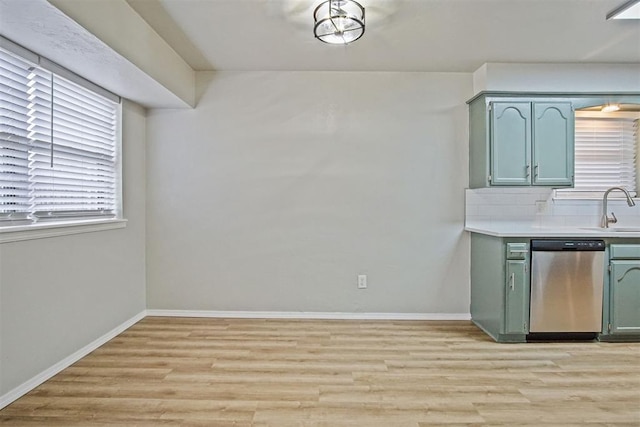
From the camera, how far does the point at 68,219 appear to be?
9.05 ft

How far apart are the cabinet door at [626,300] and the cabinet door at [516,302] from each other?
751mm

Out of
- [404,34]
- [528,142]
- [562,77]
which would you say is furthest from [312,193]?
[562,77]

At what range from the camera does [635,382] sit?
2.44m

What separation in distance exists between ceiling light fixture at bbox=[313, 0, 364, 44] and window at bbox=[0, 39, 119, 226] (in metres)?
1.88

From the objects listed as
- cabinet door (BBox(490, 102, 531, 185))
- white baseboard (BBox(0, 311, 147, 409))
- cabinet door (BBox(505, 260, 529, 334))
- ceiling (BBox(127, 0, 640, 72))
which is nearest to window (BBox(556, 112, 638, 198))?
ceiling (BBox(127, 0, 640, 72))

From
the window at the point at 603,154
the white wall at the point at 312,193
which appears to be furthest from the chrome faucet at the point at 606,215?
the white wall at the point at 312,193

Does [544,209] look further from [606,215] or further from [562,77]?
[562,77]

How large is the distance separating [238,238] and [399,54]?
2.37m

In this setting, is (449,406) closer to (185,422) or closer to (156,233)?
(185,422)

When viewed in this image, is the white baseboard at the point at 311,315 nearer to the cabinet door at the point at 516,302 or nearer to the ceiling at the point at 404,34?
the cabinet door at the point at 516,302

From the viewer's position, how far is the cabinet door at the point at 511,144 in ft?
10.9

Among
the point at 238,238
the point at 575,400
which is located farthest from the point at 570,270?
the point at 238,238

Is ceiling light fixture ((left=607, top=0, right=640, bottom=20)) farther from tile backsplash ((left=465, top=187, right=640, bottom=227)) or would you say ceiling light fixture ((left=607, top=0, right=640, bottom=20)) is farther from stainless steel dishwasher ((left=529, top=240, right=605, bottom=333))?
stainless steel dishwasher ((left=529, top=240, right=605, bottom=333))

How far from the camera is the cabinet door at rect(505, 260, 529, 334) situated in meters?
3.05
